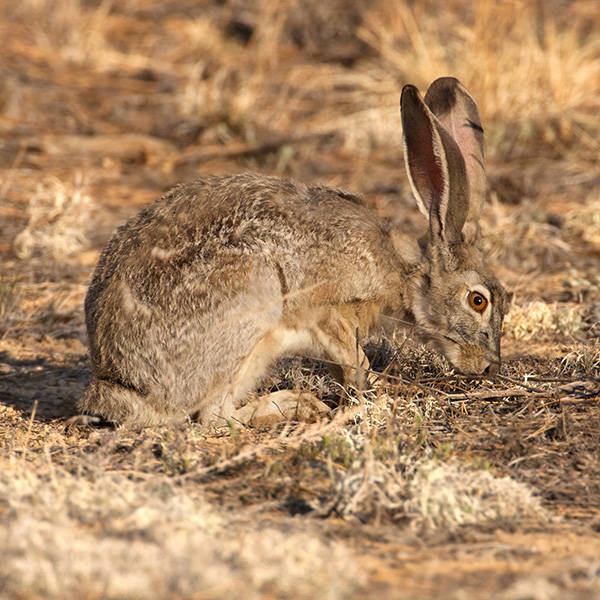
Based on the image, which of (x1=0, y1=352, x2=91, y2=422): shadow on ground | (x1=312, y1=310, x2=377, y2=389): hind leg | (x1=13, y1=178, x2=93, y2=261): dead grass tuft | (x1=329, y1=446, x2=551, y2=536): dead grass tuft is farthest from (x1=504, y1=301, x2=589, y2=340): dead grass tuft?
(x1=13, y1=178, x2=93, y2=261): dead grass tuft

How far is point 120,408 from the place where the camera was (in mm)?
4836

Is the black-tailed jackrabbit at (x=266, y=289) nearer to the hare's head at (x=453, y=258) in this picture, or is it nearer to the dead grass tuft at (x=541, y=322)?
the hare's head at (x=453, y=258)

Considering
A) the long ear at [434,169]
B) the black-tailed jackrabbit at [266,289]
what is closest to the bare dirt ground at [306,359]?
the black-tailed jackrabbit at [266,289]

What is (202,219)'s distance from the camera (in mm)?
4953

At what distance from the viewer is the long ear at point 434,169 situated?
4945 mm

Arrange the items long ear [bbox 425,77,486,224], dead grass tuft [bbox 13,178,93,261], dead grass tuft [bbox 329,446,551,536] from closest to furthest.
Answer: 1. dead grass tuft [bbox 329,446,551,536]
2. long ear [bbox 425,77,486,224]
3. dead grass tuft [bbox 13,178,93,261]

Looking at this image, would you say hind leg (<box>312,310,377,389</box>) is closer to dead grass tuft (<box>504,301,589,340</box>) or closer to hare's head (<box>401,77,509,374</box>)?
hare's head (<box>401,77,509,374</box>)

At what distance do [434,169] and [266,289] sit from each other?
115cm

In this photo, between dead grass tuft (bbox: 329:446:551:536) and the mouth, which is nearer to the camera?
dead grass tuft (bbox: 329:446:551:536)

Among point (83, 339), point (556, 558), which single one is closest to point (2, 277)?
point (83, 339)

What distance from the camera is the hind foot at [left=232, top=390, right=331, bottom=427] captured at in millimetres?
4938

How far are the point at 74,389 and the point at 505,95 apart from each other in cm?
626

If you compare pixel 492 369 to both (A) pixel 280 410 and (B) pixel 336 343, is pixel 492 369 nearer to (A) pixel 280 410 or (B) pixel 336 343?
(B) pixel 336 343

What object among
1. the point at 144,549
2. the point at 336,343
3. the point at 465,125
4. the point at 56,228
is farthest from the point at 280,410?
the point at 56,228
